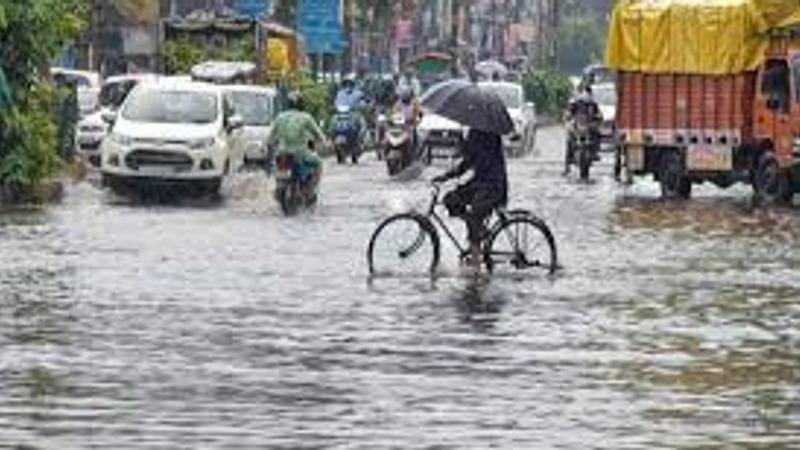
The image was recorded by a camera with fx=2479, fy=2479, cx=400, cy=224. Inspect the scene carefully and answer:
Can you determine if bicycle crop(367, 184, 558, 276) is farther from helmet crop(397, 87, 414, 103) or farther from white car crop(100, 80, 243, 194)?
helmet crop(397, 87, 414, 103)

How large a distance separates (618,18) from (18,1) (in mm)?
12388

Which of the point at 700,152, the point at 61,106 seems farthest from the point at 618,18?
the point at 61,106

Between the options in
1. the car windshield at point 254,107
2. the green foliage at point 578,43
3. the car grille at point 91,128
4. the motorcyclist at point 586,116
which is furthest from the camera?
the green foliage at point 578,43

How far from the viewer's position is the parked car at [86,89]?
154 ft

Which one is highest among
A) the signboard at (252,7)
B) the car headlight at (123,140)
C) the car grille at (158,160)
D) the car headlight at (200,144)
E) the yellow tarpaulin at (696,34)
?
the signboard at (252,7)

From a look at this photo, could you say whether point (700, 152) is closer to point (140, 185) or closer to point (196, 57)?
point (140, 185)

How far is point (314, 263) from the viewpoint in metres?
22.6

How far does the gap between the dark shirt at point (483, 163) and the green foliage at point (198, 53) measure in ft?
101

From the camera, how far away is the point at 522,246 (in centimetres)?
2192

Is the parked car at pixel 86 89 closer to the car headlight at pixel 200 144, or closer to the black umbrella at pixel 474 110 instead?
the car headlight at pixel 200 144

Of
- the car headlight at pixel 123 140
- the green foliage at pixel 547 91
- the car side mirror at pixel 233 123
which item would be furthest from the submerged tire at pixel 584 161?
the green foliage at pixel 547 91

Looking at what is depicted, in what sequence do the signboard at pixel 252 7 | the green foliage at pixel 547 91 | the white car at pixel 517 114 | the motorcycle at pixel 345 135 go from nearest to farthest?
the motorcycle at pixel 345 135 < the white car at pixel 517 114 < the signboard at pixel 252 7 < the green foliage at pixel 547 91

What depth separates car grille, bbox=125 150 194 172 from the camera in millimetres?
32750

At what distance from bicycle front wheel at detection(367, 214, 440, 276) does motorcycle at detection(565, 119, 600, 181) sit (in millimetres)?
21814
